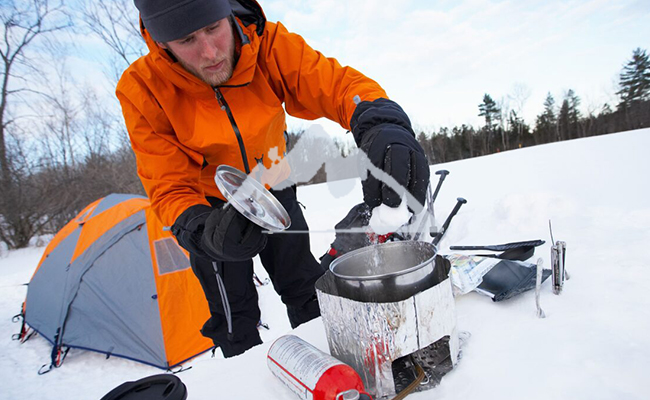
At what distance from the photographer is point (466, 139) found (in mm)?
38031

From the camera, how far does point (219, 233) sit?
54.9 inches

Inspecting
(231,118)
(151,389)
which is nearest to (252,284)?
(231,118)

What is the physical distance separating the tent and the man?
7.59 feet

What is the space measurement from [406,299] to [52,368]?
465 centimetres

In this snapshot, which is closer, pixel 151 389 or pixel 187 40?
pixel 151 389

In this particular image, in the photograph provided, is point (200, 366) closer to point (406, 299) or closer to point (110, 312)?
point (406, 299)

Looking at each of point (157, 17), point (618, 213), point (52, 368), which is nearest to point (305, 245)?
point (157, 17)

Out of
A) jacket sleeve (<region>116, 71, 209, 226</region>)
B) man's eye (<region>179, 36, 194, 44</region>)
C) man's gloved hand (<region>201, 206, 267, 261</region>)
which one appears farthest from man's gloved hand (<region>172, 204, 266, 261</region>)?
man's eye (<region>179, 36, 194, 44</region>)

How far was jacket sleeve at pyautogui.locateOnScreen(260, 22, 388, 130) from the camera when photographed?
1610 millimetres

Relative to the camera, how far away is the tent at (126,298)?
388 centimetres

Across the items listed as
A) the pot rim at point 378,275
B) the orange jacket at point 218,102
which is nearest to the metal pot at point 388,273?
the pot rim at point 378,275

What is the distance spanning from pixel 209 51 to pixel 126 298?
3.55 meters

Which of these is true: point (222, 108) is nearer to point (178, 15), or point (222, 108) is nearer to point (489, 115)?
point (178, 15)

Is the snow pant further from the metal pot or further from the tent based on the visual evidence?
the tent
